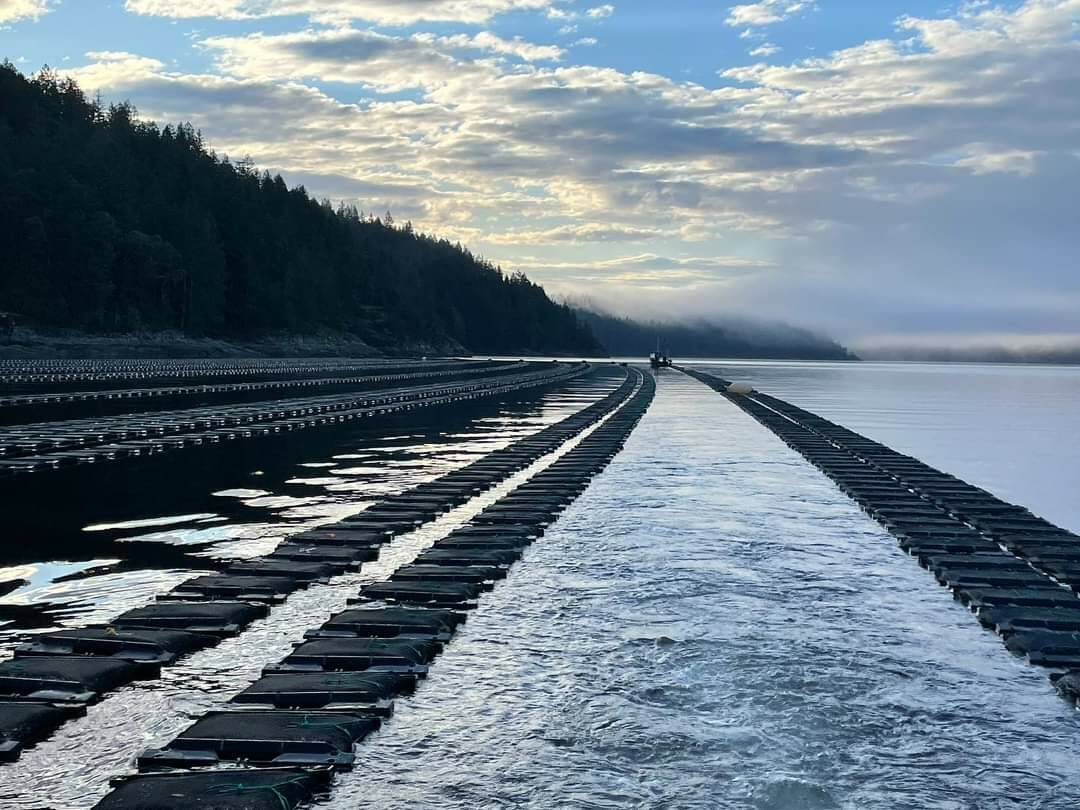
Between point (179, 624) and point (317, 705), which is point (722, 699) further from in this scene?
point (179, 624)

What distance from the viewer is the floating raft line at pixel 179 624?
9711 millimetres

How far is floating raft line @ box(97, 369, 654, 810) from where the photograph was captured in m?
7.81

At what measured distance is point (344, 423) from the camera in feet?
151

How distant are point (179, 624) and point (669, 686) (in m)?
5.29

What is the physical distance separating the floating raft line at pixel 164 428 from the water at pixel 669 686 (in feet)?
33.5

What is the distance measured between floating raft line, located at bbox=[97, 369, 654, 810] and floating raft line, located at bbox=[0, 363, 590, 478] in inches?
659

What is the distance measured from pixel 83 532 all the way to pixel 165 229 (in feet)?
476


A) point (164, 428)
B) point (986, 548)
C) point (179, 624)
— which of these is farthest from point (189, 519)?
point (164, 428)

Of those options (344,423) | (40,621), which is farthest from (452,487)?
(344,423)

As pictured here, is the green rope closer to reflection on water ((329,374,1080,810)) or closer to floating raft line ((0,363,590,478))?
reflection on water ((329,374,1080,810))

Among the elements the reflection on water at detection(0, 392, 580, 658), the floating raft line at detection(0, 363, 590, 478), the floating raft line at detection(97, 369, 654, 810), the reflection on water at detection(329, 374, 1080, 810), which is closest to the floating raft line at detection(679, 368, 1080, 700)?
the reflection on water at detection(329, 374, 1080, 810)

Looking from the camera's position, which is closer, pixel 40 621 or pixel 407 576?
pixel 40 621

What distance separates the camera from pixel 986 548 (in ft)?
62.3

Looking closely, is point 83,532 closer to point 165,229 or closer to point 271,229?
point 165,229
